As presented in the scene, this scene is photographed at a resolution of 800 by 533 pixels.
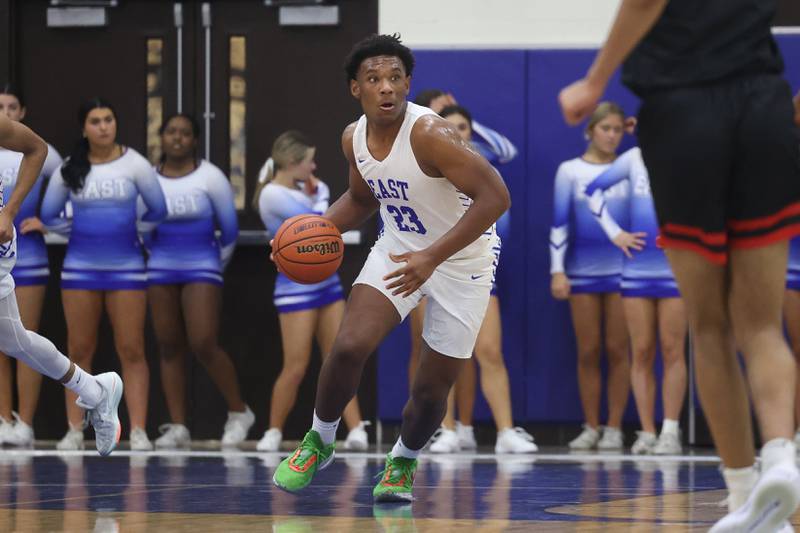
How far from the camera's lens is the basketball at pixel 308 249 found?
5492mm

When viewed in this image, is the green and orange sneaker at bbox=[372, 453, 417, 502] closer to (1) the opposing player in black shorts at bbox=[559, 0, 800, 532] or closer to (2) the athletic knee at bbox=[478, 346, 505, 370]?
(1) the opposing player in black shorts at bbox=[559, 0, 800, 532]

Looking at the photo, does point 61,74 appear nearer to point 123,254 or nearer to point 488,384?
point 123,254

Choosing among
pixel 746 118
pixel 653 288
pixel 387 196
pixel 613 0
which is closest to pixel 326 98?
pixel 613 0

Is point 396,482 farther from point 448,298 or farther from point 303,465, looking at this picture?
point 448,298

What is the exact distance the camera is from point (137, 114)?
10.2m

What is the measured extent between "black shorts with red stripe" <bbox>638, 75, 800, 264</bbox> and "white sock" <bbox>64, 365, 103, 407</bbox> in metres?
3.69

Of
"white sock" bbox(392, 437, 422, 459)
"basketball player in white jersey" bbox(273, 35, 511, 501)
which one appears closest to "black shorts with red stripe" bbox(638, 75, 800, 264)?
"basketball player in white jersey" bbox(273, 35, 511, 501)

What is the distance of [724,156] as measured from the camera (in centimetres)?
336

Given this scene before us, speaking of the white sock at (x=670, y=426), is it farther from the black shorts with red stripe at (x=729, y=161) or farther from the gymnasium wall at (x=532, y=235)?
the black shorts with red stripe at (x=729, y=161)

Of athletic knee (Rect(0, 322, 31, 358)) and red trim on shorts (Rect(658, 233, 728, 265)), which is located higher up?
red trim on shorts (Rect(658, 233, 728, 265))

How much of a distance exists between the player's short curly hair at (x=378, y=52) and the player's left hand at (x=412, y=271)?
2.81 ft

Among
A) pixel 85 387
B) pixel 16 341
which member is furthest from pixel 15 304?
pixel 85 387

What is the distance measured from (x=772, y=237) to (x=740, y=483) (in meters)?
0.63

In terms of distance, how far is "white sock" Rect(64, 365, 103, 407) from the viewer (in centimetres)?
644
